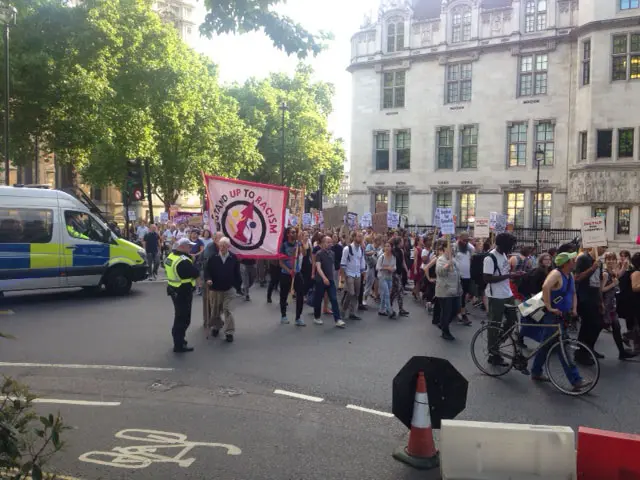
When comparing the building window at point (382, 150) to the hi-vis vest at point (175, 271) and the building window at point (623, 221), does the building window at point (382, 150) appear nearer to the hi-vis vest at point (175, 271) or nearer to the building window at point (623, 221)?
the building window at point (623, 221)

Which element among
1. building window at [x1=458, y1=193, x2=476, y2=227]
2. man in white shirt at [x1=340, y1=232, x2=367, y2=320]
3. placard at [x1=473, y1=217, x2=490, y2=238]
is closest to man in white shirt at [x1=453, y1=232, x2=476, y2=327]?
man in white shirt at [x1=340, y1=232, x2=367, y2=320]

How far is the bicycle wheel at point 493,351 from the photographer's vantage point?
8141 millimetres

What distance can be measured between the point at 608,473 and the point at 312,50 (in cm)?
405

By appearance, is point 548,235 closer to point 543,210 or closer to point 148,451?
point 543,210

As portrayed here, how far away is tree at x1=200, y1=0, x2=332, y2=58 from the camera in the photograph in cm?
532

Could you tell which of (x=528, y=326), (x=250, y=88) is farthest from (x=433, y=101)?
(x=528, y=326)

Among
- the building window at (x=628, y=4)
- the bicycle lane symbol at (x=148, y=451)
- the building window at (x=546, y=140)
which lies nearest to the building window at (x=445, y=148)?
the building window at (x=546, y=140)

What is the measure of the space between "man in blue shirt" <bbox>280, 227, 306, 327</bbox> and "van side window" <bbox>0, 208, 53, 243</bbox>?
581cm

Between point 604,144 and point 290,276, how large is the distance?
22069 millimetres

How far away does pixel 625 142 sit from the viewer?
28.0 metres

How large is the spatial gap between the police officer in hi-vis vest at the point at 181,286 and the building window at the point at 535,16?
1082 inches

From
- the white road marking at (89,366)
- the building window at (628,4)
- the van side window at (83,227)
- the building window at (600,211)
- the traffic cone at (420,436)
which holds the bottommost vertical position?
the white road marking at (89,366)

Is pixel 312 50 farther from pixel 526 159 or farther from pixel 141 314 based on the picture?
pixel 526 159

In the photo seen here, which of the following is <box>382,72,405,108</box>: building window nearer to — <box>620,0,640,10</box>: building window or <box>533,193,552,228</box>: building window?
<box>533,193,552,228</box>: building window
